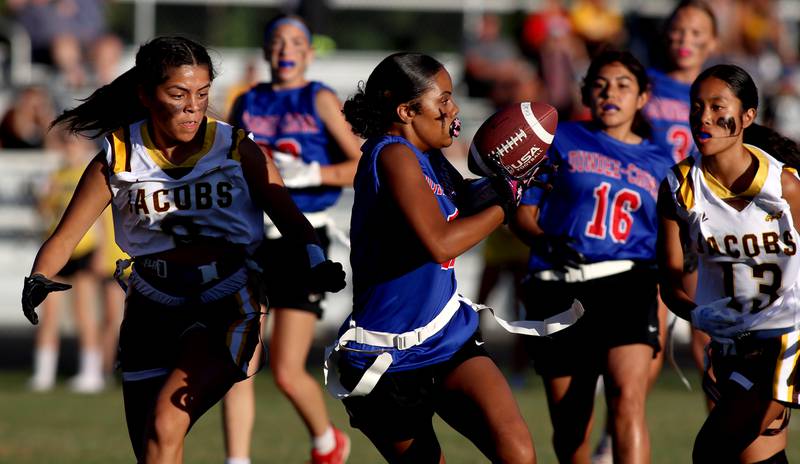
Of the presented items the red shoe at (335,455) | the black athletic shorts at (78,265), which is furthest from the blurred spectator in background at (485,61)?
the red shoe at (335,455)

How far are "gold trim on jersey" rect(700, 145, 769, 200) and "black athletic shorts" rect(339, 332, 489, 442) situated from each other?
111 centimetres

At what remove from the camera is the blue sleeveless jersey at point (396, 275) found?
4688 mm

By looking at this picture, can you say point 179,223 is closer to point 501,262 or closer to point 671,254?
point 671,254

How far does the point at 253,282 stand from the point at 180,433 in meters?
0.72

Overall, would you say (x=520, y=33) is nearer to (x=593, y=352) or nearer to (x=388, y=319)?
(x=593, y=352)

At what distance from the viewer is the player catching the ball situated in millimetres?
4578

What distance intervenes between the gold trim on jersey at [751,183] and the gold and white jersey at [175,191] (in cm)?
177

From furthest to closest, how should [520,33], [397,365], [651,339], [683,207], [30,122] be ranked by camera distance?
[520,33] → [30,122] → [651,339] → [683,207] → [397,365]

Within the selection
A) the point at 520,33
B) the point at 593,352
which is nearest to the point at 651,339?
the point at 593,352

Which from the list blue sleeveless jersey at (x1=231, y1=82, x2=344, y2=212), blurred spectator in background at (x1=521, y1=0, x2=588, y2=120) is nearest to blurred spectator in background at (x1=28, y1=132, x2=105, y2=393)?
blue sleeveless jersey at (x1=231, y1=82, x2=344, y2=212)

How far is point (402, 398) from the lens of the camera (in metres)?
4.69

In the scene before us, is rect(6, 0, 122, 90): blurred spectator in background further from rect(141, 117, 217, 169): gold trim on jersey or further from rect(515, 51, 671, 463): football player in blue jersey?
rect(141, 117, 217, 169): gold trim on jersey

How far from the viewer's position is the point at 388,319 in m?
4.71

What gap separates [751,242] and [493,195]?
1.10 m
